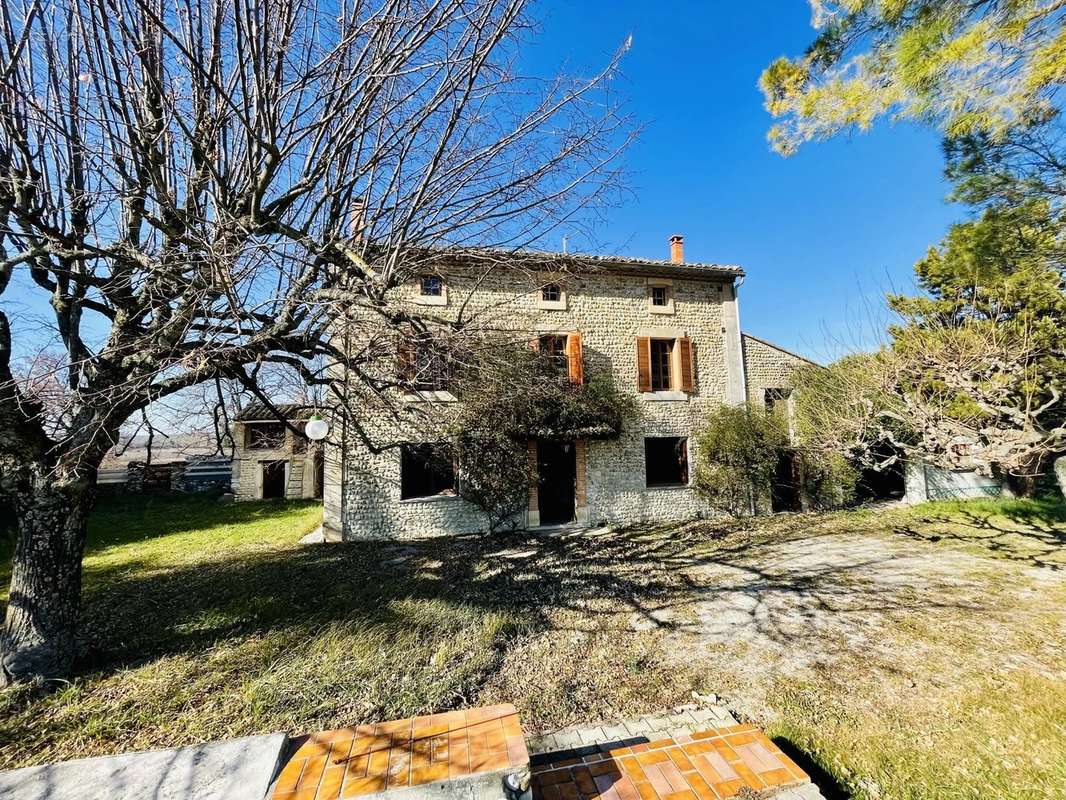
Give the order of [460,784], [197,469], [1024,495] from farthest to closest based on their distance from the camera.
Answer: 1. [197,469]
2. [1024,495]
3. [460,784]

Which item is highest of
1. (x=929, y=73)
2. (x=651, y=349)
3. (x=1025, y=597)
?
(x=929, y=73)

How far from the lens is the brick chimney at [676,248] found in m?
14.3

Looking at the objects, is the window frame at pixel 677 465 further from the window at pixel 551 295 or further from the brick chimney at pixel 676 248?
the brick chimney at pixel 676 248

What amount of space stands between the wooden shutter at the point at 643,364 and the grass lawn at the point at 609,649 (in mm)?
5134

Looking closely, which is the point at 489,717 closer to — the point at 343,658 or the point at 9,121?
the point at 343,658

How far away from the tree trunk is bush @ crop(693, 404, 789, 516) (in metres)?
13.0

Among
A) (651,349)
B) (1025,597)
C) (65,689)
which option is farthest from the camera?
(651,349)

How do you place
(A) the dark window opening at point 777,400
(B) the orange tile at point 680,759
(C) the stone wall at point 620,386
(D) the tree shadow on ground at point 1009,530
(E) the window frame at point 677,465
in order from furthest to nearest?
(A) the dark window opening at point 777,400
(E) the window frame at point 677,465
(C) the stone wall at point 620,386
(D) the tree shadow on ground at point 1009,530
(B) the orange tile at point 680,759

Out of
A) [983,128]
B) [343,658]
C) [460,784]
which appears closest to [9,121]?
[343,658]

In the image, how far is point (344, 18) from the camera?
3691 mm

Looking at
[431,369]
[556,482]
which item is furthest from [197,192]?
[556,482]

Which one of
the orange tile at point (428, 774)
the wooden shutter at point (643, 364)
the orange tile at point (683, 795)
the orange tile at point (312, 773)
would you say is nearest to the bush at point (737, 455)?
the wooden shutter at point (643, 364)

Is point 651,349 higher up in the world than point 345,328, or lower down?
higher up

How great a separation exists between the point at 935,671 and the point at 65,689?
27.1 feet
